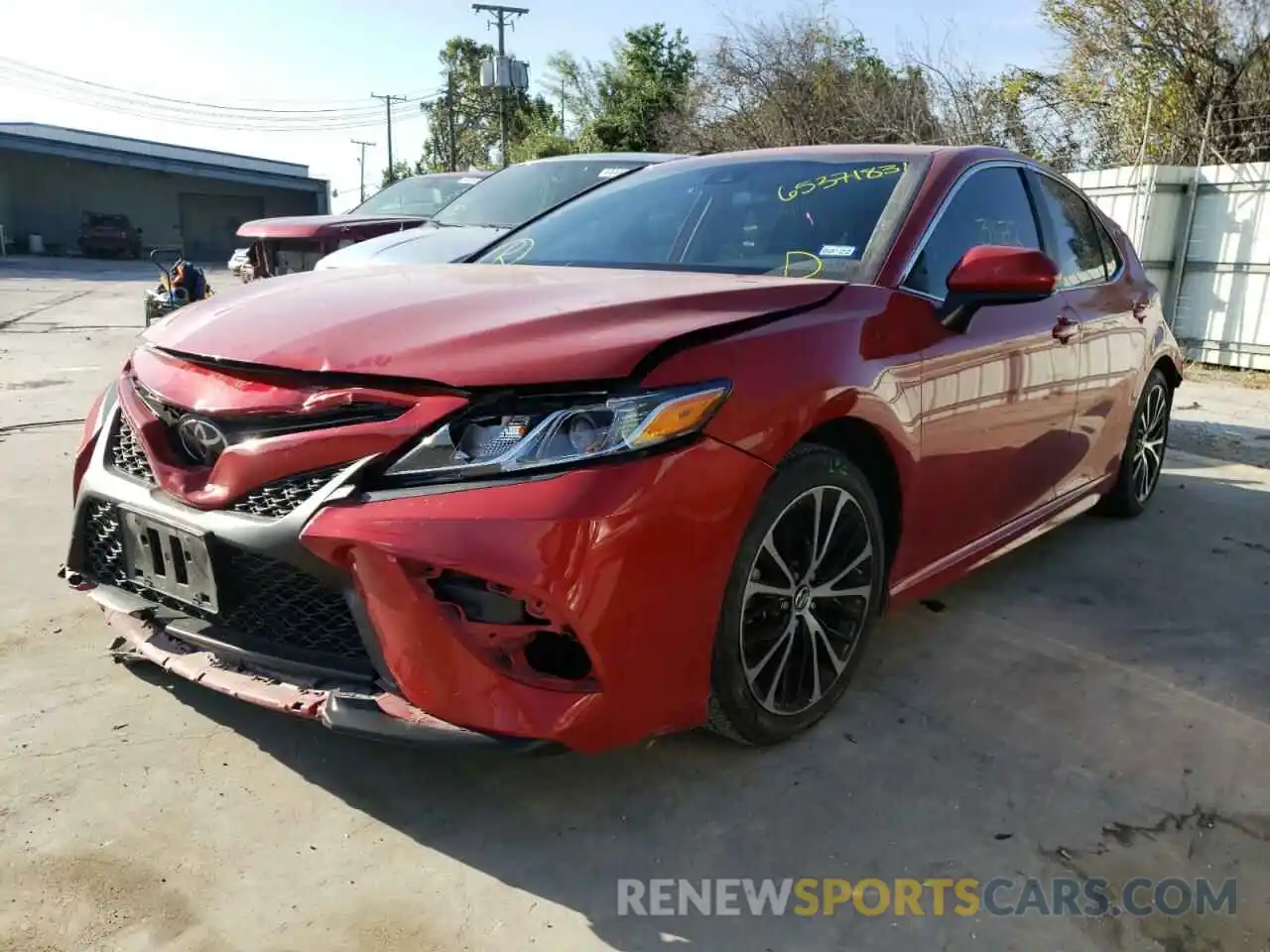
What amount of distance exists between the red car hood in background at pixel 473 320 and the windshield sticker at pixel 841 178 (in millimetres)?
587

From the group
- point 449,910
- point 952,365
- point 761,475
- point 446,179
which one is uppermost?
point 446,179

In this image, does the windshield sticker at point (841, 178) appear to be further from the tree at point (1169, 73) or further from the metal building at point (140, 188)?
the metal building at point (140, 188)

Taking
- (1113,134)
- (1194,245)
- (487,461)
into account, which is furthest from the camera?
(1113,134)

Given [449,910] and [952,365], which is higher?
[952,365]

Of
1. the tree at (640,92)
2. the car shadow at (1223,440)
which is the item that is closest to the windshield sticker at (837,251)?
the car shadow at (1223,440)

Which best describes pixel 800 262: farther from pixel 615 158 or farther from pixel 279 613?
pixel 615 158

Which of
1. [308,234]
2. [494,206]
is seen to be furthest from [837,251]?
[308,234]

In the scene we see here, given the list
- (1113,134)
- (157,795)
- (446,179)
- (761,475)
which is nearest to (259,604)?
(157,795)

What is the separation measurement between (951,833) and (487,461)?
4.28ft

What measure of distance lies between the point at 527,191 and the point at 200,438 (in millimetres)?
5083

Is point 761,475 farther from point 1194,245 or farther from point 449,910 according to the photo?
point 1194,245

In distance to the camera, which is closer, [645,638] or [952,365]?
[645,638]

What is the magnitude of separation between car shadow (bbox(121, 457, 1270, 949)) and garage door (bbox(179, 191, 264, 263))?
3989 centimetres

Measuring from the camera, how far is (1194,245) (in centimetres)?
980
